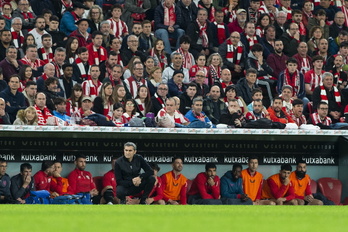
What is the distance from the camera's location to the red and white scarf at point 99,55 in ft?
67.2

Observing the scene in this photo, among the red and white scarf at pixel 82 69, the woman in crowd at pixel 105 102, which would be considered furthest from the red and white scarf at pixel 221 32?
the woman in crowd at pixel 105 102

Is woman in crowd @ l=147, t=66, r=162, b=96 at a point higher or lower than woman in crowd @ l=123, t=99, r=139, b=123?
higher

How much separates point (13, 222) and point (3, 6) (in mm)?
9638

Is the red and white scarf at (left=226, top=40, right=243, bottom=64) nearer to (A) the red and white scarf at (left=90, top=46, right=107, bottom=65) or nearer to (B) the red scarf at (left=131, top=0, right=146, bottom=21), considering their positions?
(B) the red scarf at (left=131, top=0, right=146, bottom=21)

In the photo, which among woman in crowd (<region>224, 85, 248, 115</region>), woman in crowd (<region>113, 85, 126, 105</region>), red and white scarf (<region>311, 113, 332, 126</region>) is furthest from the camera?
red and white scarf (<region>311, 113, 332, 126</region>)

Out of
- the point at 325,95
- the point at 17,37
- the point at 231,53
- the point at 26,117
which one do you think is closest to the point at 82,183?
the point at 26,117

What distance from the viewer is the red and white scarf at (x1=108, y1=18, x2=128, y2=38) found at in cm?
2177

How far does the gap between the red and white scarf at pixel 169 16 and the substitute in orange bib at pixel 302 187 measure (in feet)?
18.5

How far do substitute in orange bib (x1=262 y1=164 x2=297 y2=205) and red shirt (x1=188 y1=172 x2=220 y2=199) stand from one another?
1.07 metres

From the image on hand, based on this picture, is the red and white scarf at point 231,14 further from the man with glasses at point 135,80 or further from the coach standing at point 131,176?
the coach standing at point 131,176

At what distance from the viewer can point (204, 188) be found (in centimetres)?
1775

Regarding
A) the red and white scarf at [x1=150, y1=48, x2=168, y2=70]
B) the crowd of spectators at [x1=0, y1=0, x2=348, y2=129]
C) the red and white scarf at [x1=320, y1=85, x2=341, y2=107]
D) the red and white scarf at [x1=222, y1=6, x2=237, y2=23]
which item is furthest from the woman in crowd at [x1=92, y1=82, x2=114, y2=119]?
the red and white scarf at [x1=222, y1=6, x2=237, y2=23]

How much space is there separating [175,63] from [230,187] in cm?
362

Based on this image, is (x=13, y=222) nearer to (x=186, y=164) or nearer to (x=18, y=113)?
(x=18, y=113)
